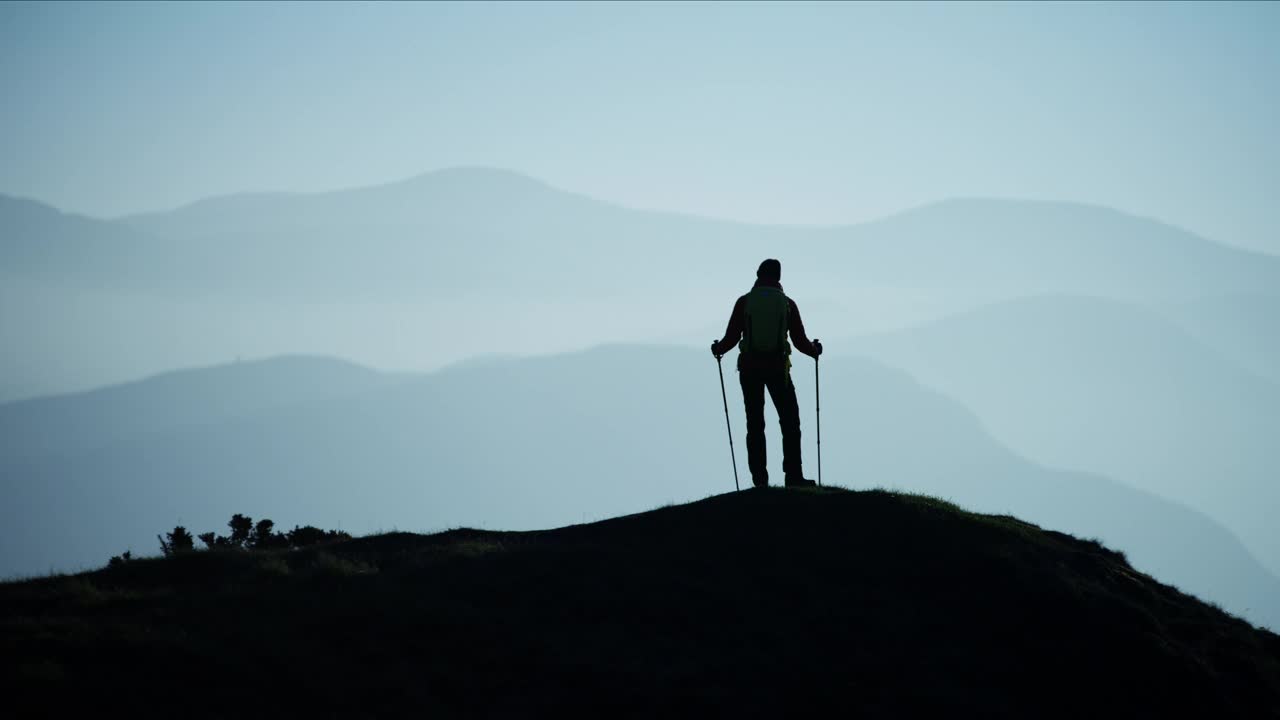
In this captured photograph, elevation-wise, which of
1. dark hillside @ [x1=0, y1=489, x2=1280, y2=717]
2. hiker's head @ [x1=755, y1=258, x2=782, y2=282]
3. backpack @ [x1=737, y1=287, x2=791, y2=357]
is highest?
hiker's head @ [x1=755, y1=258, x2=782, y2=282]

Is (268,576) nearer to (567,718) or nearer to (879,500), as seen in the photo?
(567,718)

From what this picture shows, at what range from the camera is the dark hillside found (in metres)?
9.59

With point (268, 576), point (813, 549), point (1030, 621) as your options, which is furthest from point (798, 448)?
point (268, 576)

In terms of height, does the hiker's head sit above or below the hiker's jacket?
above

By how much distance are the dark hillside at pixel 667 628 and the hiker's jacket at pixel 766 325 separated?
301 cm

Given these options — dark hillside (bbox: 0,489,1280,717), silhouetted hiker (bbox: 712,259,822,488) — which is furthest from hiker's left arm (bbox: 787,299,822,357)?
dark hillside (bbox: 0,489,1280,717)

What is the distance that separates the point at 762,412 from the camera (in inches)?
707

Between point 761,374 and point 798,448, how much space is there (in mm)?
1458

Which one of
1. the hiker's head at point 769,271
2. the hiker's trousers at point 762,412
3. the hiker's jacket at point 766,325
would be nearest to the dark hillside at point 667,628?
the hiker's trousers at point 762,412

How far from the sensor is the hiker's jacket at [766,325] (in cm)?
1758

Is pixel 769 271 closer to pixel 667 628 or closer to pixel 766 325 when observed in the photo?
pixel 766 325

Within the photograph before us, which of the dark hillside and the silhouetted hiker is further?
the silhouetted hiker

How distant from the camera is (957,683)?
10969mm

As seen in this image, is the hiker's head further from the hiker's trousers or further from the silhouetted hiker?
the hiker's trousers
